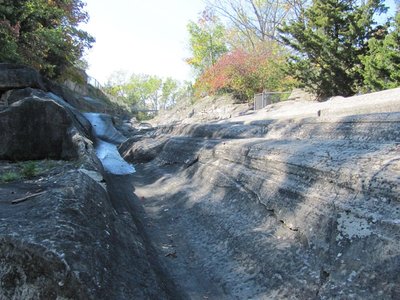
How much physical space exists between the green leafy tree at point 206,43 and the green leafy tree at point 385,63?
27221 millimetres

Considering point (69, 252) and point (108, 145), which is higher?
point (69, 252)

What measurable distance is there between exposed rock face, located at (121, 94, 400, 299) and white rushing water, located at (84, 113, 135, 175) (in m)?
4.13

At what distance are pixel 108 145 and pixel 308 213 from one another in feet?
39.5

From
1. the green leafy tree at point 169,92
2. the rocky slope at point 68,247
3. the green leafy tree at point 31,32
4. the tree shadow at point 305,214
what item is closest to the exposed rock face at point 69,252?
the rocky slope at point 68,247

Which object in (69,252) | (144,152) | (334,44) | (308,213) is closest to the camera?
(69,252)

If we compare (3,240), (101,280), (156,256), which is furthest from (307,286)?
(3,240)

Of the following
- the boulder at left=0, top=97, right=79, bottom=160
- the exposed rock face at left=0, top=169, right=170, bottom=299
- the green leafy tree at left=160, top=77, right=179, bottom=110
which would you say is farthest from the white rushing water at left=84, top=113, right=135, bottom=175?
the green leafy tree at left=160, top=77, right=179, bottom=110

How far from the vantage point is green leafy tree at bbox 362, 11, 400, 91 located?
10172 millimetres

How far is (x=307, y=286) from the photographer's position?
2723 millimetres

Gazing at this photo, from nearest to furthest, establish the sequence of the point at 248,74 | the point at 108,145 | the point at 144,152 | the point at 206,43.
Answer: the point at 144,152 → the point at 108,145 → the point at 248,74 → the point at 206,43

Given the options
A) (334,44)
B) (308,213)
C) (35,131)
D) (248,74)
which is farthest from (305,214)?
(248,74)

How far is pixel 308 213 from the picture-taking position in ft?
10.7

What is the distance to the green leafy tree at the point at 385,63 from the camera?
400 inches

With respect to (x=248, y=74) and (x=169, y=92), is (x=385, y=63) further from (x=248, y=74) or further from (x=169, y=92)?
(x=169, y=92)
